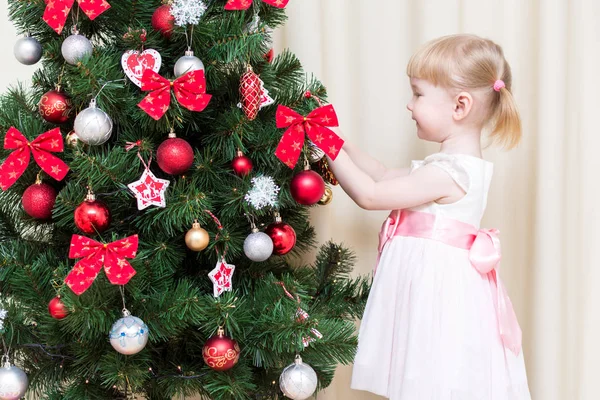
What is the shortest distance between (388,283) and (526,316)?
470mm

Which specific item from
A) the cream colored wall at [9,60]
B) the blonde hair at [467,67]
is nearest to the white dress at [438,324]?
the blonde hair at [467,67]

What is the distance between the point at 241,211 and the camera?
1019 mm

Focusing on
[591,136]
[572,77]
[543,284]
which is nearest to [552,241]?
[543,284]

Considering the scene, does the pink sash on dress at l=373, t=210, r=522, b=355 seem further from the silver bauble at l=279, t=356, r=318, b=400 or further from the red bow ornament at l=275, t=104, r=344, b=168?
the silver bauble at l=279, t=356, r=318, b=400

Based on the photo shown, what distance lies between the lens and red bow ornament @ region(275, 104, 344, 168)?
38.4 inches

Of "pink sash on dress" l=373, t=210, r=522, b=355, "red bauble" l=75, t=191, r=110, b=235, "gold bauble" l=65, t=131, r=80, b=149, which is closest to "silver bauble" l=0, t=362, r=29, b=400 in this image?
"red bauble" l=75, t=191, r=110, b=235

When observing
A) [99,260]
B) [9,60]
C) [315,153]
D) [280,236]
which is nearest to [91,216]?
[99,260]

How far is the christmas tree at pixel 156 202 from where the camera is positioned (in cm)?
89

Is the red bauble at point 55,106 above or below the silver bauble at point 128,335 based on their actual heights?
above

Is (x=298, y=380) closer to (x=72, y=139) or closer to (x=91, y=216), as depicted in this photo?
(x=91, y=216)

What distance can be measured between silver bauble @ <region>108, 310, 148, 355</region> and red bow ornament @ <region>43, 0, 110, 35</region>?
44 centimetres

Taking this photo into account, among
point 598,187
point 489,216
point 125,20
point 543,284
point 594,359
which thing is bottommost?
point 594,359

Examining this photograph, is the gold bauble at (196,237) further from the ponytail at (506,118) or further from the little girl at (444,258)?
the ponytail at (506,118)

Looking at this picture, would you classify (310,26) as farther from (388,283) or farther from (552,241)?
(552,241)
